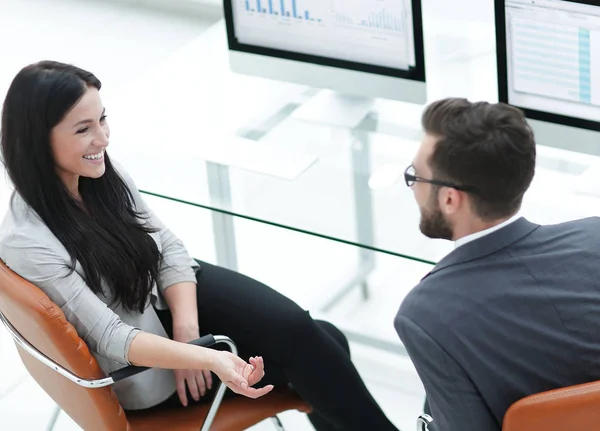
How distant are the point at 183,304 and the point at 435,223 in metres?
0.73

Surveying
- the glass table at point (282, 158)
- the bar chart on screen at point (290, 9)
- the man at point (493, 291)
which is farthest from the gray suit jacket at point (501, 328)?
the bar chart on screen at point (290, 9)

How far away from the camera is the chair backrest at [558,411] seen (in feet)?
5.25

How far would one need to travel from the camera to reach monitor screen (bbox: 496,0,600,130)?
7.98ft

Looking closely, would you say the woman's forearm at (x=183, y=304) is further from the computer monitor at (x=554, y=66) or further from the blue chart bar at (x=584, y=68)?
the blue chart bar at (x=584, y=68)

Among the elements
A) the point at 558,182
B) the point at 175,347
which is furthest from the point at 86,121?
the point at 558,182

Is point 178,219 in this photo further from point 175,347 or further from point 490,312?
point 490,312

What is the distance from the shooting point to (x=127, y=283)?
7.34 feet

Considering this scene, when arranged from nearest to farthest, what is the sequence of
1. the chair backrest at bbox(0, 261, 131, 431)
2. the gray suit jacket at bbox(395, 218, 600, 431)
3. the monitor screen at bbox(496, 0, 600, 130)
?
the gray suit jacket at bbox(395, 218, 600, 431) < the chair backrest at bbox(0, 261, 131, 431) < the monitor screen at bbox(496, 0, 600, 130)

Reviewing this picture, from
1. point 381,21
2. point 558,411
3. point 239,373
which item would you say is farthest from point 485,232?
point 381,21

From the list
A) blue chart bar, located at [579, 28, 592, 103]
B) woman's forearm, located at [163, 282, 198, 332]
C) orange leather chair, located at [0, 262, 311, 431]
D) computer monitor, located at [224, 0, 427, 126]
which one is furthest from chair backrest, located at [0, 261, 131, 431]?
blue chart bar, located at [579, 28, 592, 103]

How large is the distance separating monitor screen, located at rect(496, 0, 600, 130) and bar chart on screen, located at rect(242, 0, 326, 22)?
54 centimetres

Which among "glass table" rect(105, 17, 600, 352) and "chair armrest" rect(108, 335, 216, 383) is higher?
"glass table" rect(105, 17, 600, 352)

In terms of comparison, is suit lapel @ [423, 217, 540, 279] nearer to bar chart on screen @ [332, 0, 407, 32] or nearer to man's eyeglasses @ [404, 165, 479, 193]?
man's eyeglasses @ [404, 165, 479, 193]

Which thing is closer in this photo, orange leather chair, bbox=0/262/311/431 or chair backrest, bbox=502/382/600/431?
chair backrest, bbox=502/382/600/431
